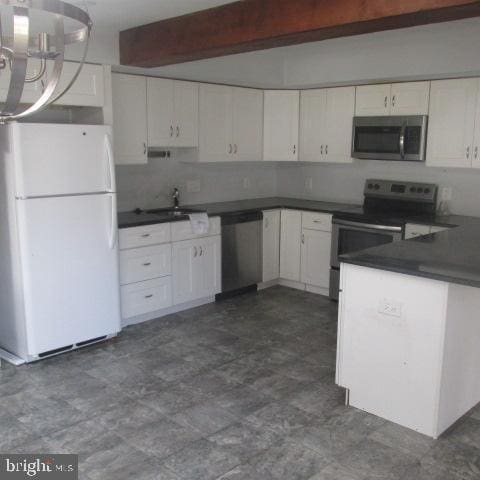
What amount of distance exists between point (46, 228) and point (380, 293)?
224cm

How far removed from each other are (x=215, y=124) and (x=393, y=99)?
167 centimetres

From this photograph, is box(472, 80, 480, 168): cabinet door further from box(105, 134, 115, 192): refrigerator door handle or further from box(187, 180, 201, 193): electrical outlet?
box(105, 134, 115, 192): refrigerator door handle

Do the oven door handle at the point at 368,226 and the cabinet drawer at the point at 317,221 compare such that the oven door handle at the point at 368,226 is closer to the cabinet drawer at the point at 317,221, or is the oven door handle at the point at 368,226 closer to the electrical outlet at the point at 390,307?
the cabinet drawer at the point at 317,221

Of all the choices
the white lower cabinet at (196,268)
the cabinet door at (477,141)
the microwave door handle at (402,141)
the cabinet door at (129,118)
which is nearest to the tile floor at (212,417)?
the white lower cabinet at (196,268)

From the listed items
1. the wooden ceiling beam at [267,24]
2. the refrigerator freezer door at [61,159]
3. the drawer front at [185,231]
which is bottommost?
the drawer front at [185,231]

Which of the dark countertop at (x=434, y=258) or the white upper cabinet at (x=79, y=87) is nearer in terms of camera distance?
the dark countertop at (x=434, y=258)

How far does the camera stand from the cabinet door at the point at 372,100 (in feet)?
16.3

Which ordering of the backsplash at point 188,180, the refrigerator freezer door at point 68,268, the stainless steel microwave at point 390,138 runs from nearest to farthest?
the refrigerator freezer door at point 68,268 < the stainless steel microwave at point 390,138 < the backsplash at point 188,180

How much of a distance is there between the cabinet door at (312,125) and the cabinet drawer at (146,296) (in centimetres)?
203

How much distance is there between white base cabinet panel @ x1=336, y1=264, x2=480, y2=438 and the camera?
2752mm

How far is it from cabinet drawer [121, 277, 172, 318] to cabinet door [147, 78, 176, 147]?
1218 millimetres

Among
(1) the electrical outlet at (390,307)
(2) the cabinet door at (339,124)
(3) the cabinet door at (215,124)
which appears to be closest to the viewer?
(1) the electrical outlet at (390,307)

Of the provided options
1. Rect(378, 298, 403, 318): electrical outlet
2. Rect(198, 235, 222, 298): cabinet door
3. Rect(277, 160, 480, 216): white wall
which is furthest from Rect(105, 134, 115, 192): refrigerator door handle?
Rect(277, 160, 480, 216): white wall

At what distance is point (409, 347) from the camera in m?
2.85
